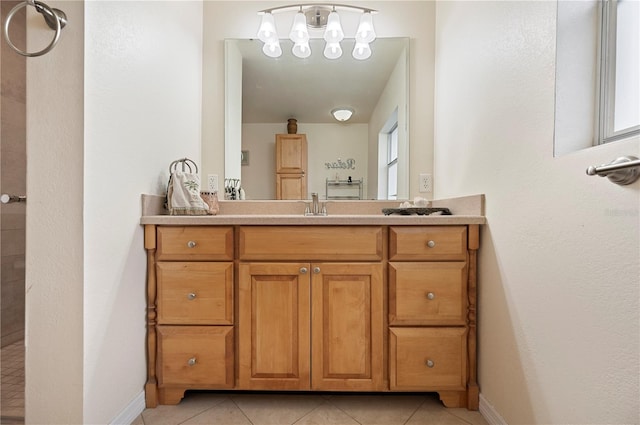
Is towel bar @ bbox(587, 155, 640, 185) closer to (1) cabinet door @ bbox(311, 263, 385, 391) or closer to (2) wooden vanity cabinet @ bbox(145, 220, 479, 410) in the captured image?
(2) wooden vanity cabinet @ bbox(145, 220, 479, 410)

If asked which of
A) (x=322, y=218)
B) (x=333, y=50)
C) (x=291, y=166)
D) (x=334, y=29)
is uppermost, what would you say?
(x=334, y=29)

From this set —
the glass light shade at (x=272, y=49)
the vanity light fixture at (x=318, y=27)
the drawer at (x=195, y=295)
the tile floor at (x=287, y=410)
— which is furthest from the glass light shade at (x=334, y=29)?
the tile floor at (x=287, y=410)

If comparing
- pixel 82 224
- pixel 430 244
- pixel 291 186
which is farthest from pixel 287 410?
pixel 291 186

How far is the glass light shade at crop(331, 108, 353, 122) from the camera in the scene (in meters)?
1.85

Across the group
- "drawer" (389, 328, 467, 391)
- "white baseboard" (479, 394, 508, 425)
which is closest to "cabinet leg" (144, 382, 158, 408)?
"drawer" (389, 328, 467, 391)

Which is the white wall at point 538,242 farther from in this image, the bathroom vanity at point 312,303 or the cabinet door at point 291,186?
the cabinet door at point 291,186

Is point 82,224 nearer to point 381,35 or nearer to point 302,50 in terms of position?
point 302,50

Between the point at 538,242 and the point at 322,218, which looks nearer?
the point at 538,242

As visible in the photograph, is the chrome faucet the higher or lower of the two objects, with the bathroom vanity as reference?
higher

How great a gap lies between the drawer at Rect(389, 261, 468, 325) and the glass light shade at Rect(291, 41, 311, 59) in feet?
4.65

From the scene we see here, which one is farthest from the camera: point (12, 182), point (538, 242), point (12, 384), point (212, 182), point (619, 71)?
point (212, 182)

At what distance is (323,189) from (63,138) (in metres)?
1.25

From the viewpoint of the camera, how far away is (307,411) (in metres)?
1.22

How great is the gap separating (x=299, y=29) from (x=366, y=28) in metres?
0.41
